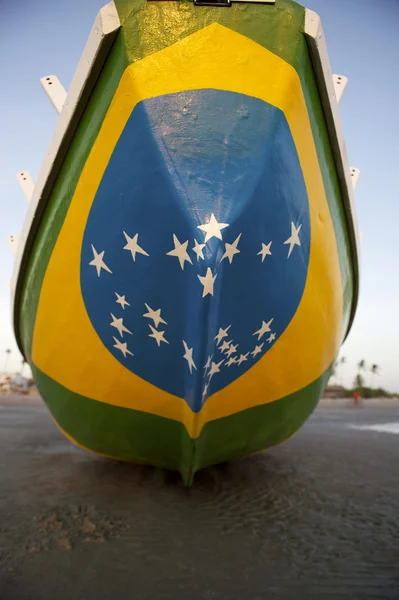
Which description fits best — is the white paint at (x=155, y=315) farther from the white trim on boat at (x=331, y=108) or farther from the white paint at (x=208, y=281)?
the white trim on boat at (x=331, y=108)

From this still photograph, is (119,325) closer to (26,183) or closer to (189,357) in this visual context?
(189,357)

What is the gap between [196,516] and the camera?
3334mm

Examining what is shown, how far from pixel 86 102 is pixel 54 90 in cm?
78

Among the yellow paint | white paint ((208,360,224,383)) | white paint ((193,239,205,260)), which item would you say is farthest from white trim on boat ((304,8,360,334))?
white paint ((208,360,224,383))

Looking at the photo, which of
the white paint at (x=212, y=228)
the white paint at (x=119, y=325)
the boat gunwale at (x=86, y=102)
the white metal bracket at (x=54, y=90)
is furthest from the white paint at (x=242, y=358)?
the white metal bracket at (x=54, y=90)

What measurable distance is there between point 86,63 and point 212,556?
3443mm

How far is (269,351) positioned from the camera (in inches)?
121

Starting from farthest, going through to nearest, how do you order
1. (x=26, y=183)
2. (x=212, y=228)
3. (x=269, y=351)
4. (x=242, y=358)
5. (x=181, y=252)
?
(x=26, y=183), (x=269, y=351), (x=242, y=358), (x=181, y=252), (x=212, y=228)

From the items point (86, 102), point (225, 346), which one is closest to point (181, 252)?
point (225, 346)

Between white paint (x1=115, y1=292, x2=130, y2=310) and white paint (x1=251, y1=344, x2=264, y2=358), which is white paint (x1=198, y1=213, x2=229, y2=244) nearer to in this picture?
white paint (x1=115, y1=292, x2=130, y2=310)

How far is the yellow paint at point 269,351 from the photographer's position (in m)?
2.50

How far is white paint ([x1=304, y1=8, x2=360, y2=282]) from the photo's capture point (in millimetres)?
2551

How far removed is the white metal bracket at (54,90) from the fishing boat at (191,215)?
0.03 meters

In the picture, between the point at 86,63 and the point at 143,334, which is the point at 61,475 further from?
the point at 86,63
